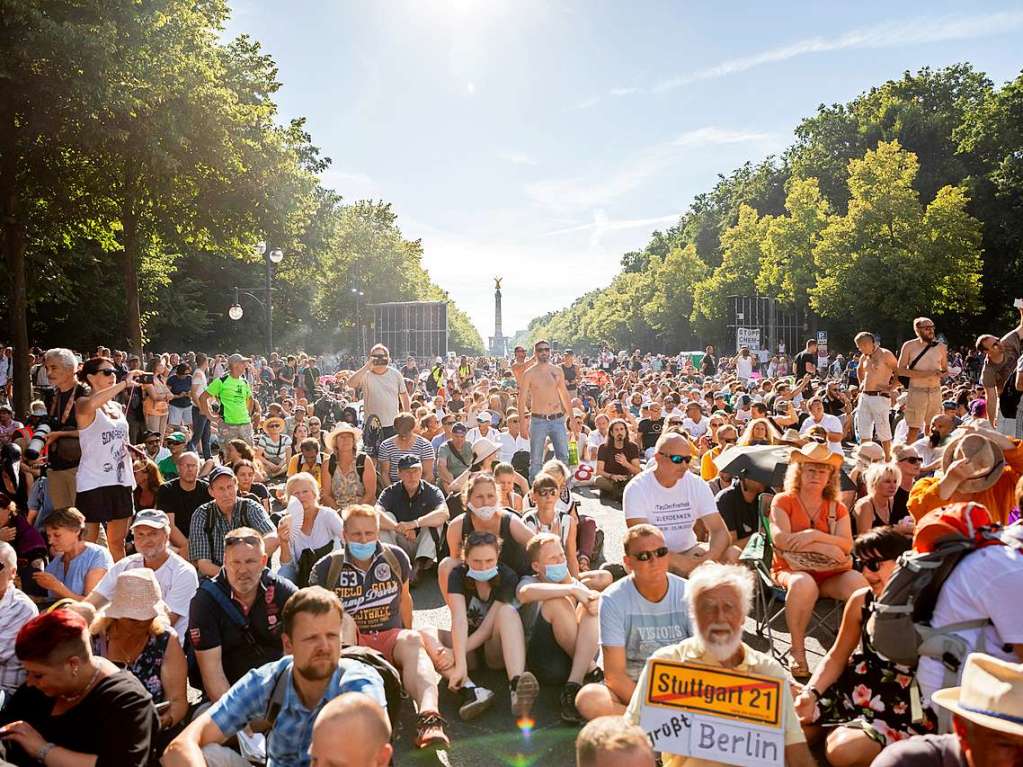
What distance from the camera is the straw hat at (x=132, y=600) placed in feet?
14.4

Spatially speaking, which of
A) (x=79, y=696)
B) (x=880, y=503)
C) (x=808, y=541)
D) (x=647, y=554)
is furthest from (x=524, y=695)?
(x=880, y=503)

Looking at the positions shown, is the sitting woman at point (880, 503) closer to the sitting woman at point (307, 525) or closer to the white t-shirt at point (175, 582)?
the sitting woman at point (307, 525)

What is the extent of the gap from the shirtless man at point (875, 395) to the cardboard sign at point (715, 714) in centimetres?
1016

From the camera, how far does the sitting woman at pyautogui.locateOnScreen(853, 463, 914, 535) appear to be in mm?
6648

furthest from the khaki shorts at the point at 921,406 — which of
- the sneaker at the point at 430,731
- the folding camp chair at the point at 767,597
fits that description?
the sneaker at the point at 430,731

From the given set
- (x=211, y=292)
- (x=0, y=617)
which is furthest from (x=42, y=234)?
(x=211, y=292)

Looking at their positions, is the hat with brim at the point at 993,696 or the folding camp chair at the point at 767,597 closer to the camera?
the hat with brim at the point at 993,696

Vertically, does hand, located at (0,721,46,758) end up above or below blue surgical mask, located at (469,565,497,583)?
below

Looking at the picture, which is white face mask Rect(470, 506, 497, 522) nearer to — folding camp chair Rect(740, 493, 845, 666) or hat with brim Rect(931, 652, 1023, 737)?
folding camp chair Rect(740, 493, 845, 666)

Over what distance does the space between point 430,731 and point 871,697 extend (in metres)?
2.32

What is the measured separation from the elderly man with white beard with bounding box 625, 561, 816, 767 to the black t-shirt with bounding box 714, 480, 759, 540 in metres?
3.97

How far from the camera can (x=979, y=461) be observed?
478cm

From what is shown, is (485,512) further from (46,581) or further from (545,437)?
(545,437)

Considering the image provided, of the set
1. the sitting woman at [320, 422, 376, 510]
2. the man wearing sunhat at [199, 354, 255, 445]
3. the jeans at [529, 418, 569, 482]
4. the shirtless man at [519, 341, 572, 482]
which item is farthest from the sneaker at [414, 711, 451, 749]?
the man wearing sunhat at [199, 354, 255, 445]
